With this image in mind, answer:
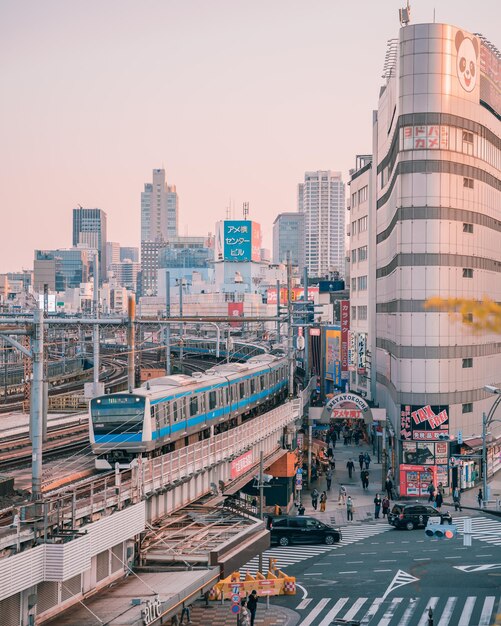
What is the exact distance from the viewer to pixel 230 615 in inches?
1364

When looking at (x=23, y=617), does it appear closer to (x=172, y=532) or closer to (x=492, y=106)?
(x=172, y=532)

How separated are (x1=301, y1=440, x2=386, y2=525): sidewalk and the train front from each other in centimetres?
1860

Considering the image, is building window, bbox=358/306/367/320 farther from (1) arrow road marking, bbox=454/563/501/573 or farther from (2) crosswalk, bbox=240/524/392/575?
(1) arrow road marking, bbox=454/563/501/573

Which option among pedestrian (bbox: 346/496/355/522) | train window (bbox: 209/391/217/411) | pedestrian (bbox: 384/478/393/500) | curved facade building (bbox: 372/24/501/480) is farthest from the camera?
curved facade building (bbox: 372/24/501/480)

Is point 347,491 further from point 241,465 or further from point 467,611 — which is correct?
point 467,611

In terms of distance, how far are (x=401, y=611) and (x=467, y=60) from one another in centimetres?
3819

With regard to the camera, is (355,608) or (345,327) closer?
(355,608)

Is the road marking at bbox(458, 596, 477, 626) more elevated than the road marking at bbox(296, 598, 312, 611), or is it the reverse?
the road marking at bbox(458, 596, 477, 626)

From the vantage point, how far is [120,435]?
3566cm

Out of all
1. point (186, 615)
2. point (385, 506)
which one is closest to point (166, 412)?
point (186, 615)

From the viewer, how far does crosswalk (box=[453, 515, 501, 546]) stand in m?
47.6

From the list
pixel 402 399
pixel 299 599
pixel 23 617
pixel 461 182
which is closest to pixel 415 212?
pixel 461 182

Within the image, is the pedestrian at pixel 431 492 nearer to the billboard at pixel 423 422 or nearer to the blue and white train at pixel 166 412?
the billboard at pixel 423 422

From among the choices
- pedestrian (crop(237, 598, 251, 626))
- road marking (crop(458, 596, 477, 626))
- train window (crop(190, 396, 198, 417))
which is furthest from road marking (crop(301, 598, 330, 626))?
train window (crop(190, 396, 198, 417))
